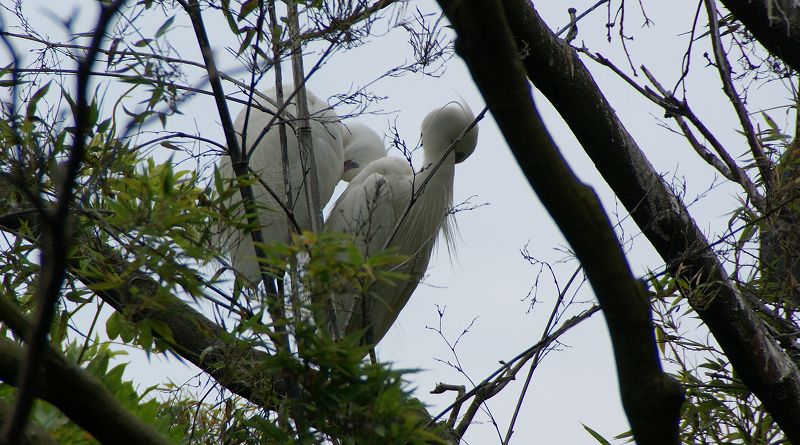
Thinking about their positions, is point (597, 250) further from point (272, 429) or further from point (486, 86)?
point (272, 429)

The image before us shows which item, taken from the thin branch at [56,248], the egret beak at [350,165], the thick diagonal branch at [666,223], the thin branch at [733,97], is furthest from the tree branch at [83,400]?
the egret beak at [350,165]

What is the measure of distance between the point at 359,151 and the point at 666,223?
1.62m

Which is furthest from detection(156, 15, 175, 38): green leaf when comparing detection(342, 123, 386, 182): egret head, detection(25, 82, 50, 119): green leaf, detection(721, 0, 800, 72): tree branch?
detection(342, 123, 386, 182): egret head

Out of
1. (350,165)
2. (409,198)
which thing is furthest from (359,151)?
(409,198)

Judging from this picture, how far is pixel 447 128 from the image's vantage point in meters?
2.74

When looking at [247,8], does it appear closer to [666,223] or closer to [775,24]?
[666,223]

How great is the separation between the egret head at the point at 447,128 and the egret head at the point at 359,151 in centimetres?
57

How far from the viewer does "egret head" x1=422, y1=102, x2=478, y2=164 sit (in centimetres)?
272

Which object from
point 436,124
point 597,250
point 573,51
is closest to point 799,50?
point 573,51

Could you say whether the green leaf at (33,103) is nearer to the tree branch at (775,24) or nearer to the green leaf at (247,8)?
the green leaf at (247,8)

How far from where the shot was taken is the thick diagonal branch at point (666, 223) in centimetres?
181

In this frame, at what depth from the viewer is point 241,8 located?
155 centimetres

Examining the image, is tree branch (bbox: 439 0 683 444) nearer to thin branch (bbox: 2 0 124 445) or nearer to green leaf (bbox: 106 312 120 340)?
thin branch (bbox: 2 0 124 445)

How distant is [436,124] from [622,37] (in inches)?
37.3
